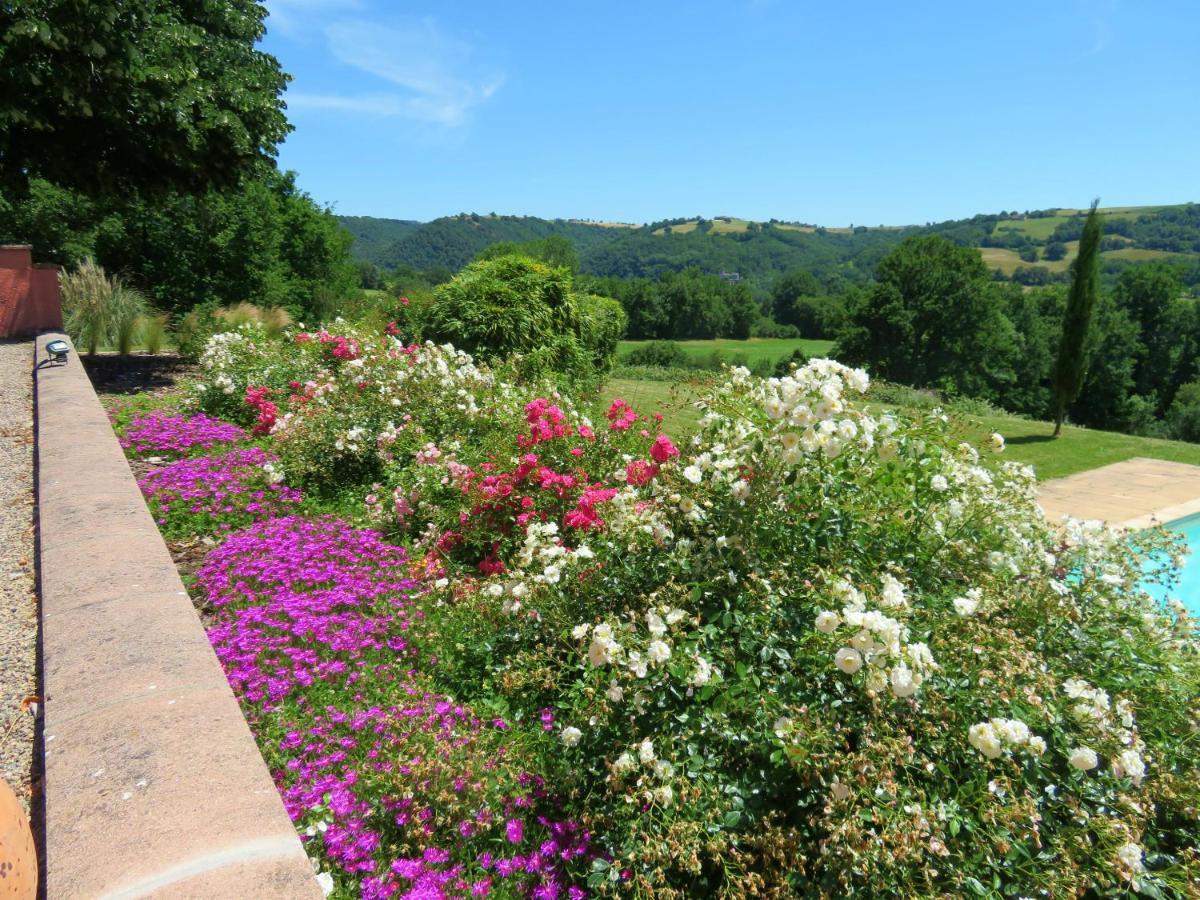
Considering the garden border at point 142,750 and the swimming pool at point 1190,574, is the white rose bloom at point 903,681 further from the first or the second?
the swimming pool at point 1190,574

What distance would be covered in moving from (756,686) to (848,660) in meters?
0.29

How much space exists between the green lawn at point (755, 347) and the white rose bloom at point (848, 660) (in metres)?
43.1

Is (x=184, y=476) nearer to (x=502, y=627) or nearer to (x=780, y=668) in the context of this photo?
(x=502, y=627)

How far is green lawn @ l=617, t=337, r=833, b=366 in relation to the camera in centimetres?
4806

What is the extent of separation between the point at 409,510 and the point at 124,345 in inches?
294

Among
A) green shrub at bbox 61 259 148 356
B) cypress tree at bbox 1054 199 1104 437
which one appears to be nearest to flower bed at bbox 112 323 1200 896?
green shrub at bbox 61 259 148 356

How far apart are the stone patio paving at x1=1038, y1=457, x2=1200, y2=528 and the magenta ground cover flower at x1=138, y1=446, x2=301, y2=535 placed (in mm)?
6966

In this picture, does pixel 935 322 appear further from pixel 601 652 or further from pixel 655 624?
pixel 601 652

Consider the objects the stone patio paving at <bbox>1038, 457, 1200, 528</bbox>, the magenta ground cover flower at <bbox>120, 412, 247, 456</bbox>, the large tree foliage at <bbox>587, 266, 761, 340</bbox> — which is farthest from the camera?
the large tree foliage at <bbox>587, 266, 761, 340</bbox>

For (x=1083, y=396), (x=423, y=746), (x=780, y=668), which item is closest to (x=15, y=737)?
(x=423, y=746)

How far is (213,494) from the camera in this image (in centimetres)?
442

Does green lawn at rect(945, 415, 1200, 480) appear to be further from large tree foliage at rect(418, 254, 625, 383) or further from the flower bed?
the flower bed

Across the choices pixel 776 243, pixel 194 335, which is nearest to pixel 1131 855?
pixel 194 335

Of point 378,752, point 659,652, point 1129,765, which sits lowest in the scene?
point 378,752
